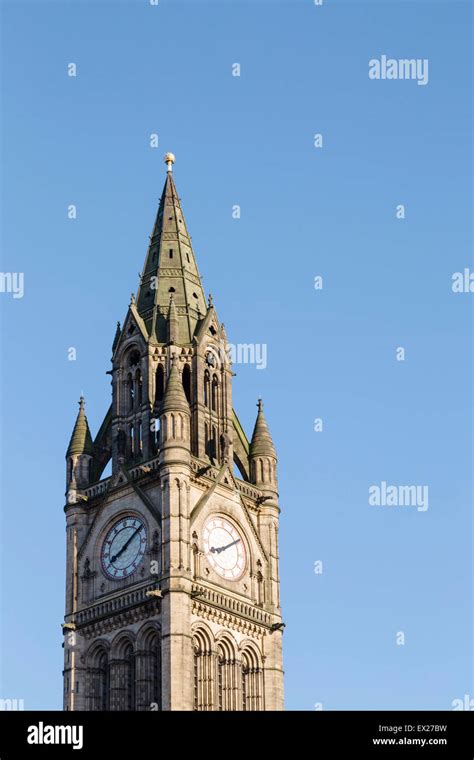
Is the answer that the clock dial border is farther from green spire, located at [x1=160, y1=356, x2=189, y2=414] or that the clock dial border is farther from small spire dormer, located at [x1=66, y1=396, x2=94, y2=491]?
small spire dormer, located at [x1=66, y1=396, x2=94, y2=491]

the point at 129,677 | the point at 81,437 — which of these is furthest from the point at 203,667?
the point at 81,437

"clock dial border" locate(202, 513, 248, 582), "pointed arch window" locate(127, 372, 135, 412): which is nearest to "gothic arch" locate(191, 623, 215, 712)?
"clock dial border" locate(202, 513, 248, 582)

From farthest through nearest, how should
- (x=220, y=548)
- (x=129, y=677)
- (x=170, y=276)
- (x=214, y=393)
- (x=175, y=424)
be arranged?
(x=170, y=276) → (x=214, y=393) → (x=220, y=548) → (x=175, y=424) → (x=129, y=677)

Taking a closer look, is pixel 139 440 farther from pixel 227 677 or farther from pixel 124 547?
pixel 227 677

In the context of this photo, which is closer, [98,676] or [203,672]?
[203,672]

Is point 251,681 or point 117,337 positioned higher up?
point 117,337

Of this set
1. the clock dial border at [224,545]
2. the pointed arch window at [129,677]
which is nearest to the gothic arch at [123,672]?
the pointed arch window at [129,677]
